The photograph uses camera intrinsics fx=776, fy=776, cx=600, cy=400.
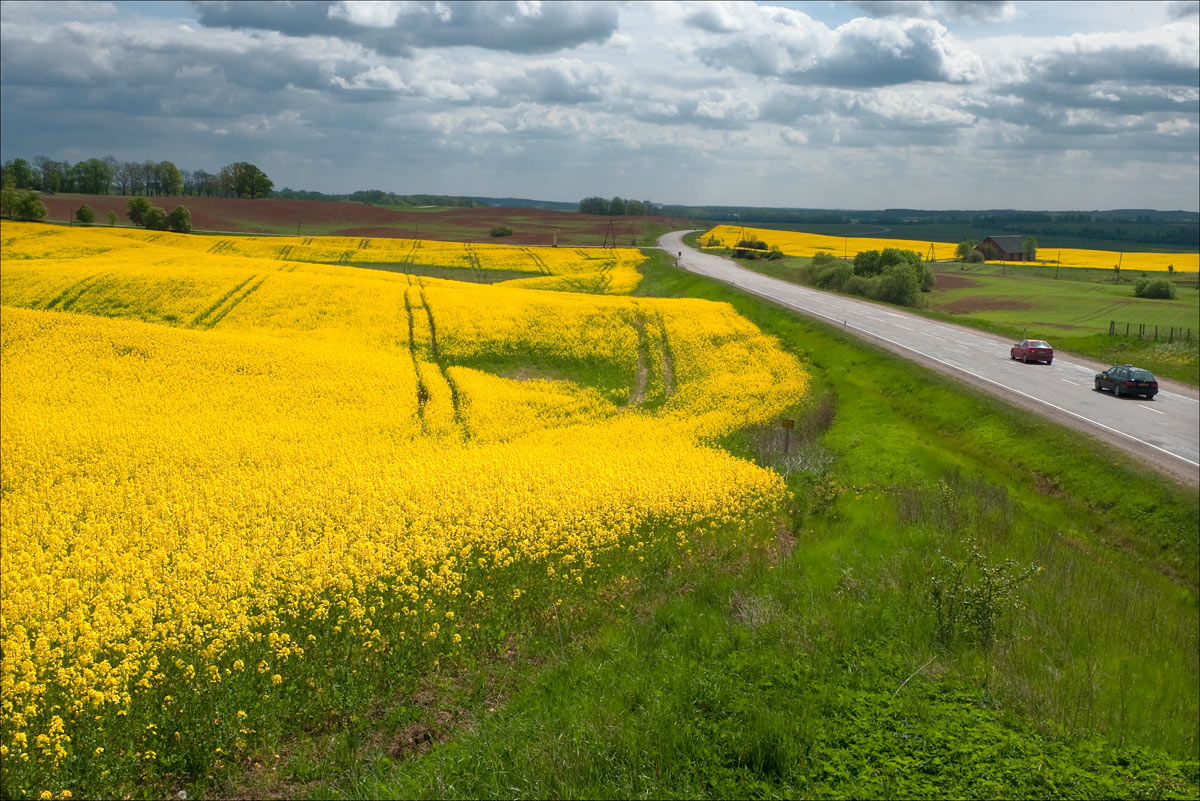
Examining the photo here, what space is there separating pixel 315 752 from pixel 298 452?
13661 millimetres

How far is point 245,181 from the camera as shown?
151375 millimetres

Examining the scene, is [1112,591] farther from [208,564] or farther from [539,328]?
[539,328]

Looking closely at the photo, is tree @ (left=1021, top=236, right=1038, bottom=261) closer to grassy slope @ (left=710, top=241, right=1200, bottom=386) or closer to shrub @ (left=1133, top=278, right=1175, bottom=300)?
grassy slope @ (left=710, top=241, right=1200, bottom=386)

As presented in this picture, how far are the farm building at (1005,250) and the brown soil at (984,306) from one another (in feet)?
199

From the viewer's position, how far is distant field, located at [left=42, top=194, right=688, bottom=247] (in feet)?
351

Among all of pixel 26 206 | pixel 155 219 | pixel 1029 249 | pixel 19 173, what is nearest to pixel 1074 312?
pixel 1029 249

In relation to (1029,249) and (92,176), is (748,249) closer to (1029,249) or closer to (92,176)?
(1029,249)

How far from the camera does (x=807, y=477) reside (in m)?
24.7

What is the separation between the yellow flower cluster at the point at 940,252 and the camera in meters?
111

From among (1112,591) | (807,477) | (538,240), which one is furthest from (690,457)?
(538,240)

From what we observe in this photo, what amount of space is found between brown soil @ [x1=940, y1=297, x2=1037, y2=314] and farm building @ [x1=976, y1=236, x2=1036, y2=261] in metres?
60.8

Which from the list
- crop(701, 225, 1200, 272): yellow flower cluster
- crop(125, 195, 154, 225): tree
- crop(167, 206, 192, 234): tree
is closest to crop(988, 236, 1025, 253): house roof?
crop(701, 225, 1200, 272): yellow flower cluster

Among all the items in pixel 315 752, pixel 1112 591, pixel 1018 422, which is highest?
pixel 1018 422

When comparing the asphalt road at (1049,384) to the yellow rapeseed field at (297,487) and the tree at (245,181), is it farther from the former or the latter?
the tree at (245,181)
